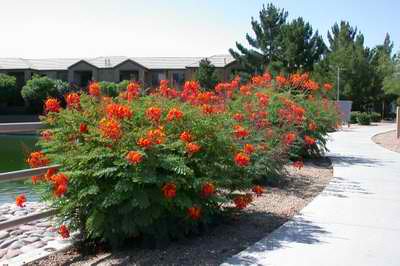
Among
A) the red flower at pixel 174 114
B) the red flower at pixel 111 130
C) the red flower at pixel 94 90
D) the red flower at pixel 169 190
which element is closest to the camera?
the red flower at pixel 169 190

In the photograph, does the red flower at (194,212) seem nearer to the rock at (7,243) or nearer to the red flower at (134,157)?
the red flower at (134,157)

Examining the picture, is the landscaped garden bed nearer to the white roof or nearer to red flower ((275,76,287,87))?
red flower ((275,76,287,87))

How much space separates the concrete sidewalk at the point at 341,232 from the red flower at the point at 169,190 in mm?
878

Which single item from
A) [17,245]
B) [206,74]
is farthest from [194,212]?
[206,74]

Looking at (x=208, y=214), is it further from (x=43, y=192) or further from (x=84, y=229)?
(x=43, y=192)

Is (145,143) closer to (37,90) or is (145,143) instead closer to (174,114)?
(174,114)

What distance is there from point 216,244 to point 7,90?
51228mm

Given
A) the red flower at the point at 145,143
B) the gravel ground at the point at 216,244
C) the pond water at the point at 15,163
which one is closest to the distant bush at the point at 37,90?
the pond water at the point at 15,163

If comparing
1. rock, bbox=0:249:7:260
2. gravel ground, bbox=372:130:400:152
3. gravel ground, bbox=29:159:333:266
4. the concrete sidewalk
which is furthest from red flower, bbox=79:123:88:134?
gravel ground, bbox=372:130:400:152

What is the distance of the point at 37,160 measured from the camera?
6047mm

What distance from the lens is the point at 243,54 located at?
5447 centimetres

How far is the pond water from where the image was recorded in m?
9.83

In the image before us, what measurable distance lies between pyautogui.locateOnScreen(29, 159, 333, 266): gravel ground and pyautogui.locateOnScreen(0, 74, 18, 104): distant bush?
4891 cm

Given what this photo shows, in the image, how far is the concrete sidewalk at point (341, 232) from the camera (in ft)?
17.7
